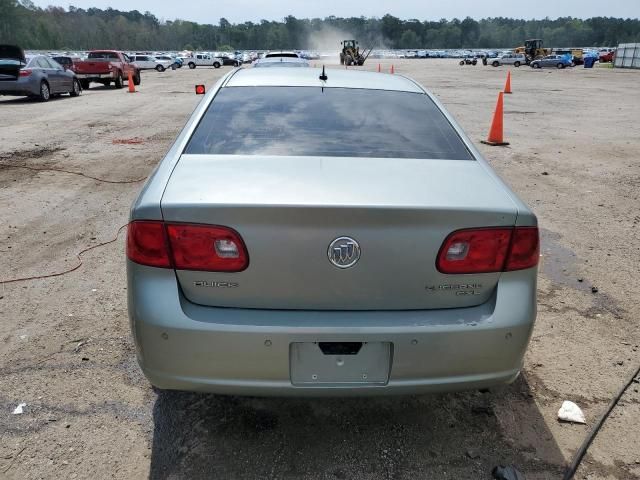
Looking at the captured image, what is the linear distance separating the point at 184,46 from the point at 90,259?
590 feet

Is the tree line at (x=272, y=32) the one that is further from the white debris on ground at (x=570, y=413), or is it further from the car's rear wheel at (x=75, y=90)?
the white debris on ground at (x=570, y=413)

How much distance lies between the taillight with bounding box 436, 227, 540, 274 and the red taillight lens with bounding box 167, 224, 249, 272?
81cm

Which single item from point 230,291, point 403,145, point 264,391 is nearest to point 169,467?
point 264,391

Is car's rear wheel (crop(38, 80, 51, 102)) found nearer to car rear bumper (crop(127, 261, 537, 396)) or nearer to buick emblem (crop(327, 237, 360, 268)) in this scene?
car rear bumper (crop(127, 261, 537, 396))

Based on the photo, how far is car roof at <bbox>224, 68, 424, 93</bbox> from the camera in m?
3.38

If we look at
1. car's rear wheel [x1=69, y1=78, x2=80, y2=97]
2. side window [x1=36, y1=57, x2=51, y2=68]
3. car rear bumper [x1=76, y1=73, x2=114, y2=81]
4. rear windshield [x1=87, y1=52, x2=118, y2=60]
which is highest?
rear windshield [x1=87, y1=52, x2=118, y2=60]

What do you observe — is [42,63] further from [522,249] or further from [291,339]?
[522,249]

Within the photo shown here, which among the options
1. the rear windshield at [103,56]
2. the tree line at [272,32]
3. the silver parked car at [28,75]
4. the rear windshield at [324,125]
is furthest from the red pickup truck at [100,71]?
the tree line at [272,32]

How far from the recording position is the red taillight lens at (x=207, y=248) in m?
2.09

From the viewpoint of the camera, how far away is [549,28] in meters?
187

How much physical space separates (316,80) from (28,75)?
16.9m

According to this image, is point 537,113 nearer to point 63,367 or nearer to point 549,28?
point 63,367

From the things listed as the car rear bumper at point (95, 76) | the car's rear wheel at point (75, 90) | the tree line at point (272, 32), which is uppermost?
the tree line at point (272, 32)

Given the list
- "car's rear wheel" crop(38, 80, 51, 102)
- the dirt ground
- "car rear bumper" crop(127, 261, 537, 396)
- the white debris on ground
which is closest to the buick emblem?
"car rear bumper" crop(127, 261, 537, 396)
